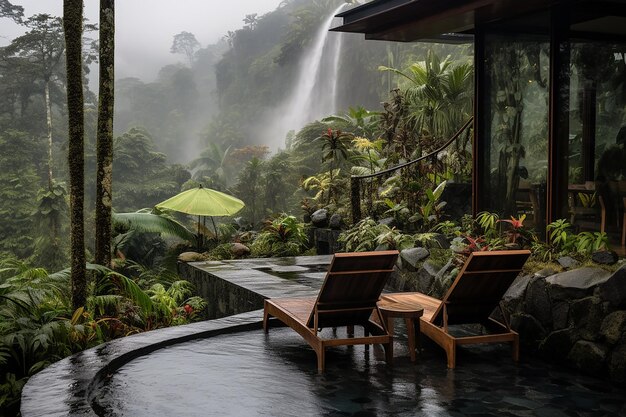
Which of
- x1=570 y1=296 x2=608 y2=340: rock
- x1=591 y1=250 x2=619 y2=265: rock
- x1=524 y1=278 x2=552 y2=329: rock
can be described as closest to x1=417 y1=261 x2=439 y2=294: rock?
x1=524 y1=278 x2=552 y2=329: rock

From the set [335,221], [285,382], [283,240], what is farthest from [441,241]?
[283,240]

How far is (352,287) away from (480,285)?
105 centimetres

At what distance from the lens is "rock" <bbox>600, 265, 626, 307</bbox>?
211 inches

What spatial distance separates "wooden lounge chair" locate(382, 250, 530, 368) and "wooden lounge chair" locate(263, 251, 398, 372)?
47cm

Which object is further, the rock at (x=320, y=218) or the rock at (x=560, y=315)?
the rock at (x=320, y=218)

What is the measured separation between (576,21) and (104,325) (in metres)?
→ 5.97

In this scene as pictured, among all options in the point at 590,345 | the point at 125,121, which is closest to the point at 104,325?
the point at 590,345

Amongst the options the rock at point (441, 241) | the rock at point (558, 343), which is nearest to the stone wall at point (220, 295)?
the rock at point (441, 241)

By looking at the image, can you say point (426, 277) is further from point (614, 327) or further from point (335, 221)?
point (335, 221)

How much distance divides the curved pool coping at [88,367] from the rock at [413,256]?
2.01 metres

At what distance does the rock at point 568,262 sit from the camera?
6.28m

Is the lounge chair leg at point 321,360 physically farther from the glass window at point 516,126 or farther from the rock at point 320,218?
the rock at point 320,218

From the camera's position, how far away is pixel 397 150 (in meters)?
15.0

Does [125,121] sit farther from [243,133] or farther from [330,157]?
[330,157]
